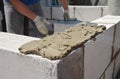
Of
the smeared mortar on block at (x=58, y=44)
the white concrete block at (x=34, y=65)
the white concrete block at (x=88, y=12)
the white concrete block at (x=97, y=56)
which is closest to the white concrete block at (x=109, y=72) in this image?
the white concrete block at (x=97, y=56)

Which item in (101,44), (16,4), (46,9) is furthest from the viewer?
(46,9)

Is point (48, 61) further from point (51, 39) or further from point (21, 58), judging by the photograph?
point (51, 39)

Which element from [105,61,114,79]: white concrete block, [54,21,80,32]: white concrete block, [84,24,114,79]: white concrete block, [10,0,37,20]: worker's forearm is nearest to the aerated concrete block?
[84,24,114,79]: white concrete block

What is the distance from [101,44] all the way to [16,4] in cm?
123

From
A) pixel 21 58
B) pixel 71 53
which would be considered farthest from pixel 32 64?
pixel 71 53

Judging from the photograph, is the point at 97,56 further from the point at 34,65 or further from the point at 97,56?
the point at 34,65

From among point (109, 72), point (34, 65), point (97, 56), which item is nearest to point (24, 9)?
point (97, 56)

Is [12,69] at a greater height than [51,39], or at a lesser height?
lesser

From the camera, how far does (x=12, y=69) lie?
Result: 161 cm

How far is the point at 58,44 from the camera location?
1.59 meters

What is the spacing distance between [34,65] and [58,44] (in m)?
0.23

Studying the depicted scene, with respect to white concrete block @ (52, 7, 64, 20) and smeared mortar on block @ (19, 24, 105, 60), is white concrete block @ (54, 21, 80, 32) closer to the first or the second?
white concrete block @ (52, 7, 64, 20)

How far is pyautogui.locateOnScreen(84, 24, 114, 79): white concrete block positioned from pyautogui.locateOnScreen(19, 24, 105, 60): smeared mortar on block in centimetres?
9

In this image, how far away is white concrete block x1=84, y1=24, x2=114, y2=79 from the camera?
1.88 m
